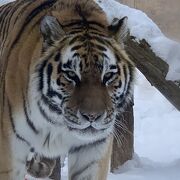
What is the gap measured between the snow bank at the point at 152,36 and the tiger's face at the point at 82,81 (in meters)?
1.17

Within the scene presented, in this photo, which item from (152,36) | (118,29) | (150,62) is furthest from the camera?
(152,36)

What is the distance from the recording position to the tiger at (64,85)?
227cm

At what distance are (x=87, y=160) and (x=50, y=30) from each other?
2.07 ft

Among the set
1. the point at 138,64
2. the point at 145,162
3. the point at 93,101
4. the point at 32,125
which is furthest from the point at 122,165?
the point at 93,101

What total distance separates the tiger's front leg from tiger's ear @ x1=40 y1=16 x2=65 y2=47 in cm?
50

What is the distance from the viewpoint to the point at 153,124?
21.9ft

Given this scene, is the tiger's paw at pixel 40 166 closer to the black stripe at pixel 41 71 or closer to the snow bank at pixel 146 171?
the snow bank at pixel 146 171

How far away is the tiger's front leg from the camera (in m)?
2.61

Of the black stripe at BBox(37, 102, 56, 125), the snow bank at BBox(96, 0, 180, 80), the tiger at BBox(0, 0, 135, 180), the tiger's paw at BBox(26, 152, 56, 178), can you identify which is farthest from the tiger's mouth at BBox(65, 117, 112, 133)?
the tiger's paw at BBox(26, 152, 56, 178)

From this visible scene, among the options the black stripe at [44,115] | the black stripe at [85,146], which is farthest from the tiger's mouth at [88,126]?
the black stripe at [85,146]

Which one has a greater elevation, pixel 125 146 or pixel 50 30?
pixel 50 30

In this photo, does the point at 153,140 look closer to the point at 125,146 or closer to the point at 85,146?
the point at 125,146

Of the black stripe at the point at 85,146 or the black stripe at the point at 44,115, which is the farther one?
the black stripe at the point at 85,146

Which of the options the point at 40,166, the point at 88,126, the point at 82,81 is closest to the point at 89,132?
the point at 88,126
